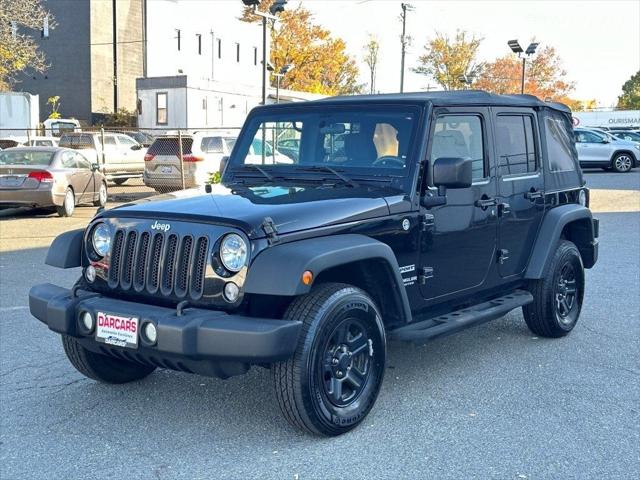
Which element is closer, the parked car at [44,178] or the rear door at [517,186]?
the rear door at [517,186]

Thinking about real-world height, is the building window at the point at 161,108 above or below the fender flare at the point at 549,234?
above

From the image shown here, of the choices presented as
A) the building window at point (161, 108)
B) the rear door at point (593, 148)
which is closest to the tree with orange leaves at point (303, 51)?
the building window at point (161, 108)

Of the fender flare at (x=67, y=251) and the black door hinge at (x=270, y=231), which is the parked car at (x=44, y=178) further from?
the black door hinge at (x=270, y=231)

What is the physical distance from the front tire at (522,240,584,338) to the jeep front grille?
→ 10.4 ft

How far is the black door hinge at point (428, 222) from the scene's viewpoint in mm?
5004

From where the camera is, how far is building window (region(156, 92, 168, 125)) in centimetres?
3980

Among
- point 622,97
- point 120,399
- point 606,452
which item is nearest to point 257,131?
point 120,399

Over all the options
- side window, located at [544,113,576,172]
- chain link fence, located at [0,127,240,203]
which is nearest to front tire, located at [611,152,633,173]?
chain link fence, located at [0,127,240,203]

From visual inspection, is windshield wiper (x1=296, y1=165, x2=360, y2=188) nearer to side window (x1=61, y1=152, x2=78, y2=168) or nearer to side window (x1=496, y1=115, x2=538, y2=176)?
side window (x1=496, y1=115, x2=538, y2=176)

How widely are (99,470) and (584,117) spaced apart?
166 ft

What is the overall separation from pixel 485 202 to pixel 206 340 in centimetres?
254

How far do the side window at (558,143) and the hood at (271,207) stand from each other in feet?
7.29

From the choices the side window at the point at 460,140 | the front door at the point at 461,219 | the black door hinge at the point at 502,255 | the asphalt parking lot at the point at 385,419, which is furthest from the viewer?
the black door hinge at the point at 502,255

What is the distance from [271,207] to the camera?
14.5ft
